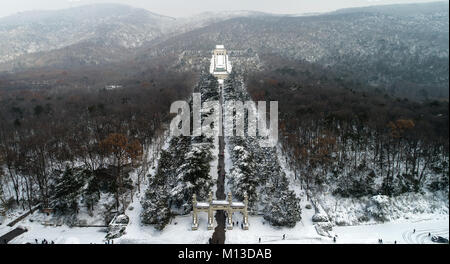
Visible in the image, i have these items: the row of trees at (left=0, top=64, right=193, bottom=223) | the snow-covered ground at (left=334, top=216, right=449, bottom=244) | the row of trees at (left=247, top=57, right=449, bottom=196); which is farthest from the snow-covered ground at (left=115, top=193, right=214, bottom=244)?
the row of trees at (left=247, top=57, right=449, bottom=196)

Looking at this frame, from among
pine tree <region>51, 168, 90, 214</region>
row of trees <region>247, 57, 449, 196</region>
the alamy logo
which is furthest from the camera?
the alamy logo

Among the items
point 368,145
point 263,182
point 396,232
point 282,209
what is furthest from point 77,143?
point 368,145

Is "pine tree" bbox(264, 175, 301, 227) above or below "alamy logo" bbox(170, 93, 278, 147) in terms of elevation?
below

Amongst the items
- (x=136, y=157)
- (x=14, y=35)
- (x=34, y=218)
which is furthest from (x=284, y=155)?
(x=14, y=35)

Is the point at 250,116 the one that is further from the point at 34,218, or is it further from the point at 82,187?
the point at 34,218

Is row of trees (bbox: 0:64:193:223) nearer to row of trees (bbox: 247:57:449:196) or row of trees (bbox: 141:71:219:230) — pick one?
row of trees (bbox: 141:71:219:230)

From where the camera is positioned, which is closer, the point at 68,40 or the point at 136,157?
the point at 136,157

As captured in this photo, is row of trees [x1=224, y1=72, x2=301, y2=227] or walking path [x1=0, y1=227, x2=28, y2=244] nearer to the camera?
walking path [x1=0, y1=227, x2=28, y2=244]

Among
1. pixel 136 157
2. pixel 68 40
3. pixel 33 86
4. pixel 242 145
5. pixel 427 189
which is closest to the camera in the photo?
pixel 427 189
